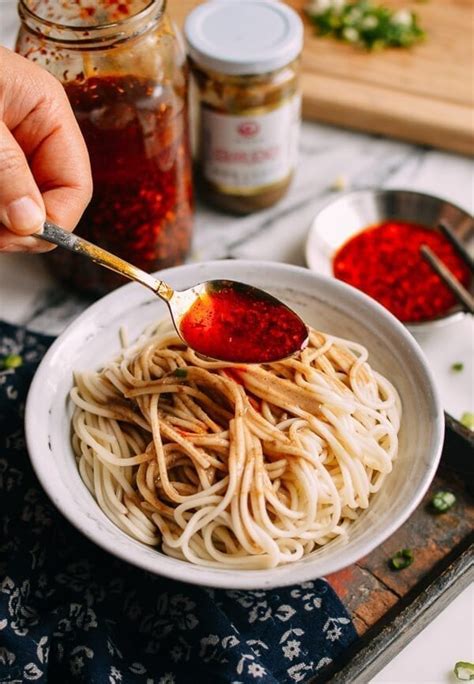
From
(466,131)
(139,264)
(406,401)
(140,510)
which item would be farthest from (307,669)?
(466,131)

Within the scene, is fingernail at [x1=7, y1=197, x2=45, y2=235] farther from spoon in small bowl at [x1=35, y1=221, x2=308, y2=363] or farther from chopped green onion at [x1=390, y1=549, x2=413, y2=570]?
chopped green onion at [x1=390, y1=549, x2=413, y2=570]

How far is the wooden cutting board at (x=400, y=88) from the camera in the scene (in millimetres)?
3268

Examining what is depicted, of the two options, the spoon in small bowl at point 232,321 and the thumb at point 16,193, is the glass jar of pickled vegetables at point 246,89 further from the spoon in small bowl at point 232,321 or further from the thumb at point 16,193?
the thumb at point 16,193

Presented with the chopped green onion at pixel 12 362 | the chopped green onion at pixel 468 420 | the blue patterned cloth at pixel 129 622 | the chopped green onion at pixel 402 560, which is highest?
the chopped green onion at pixel 468 420

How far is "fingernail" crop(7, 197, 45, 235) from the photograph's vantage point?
68.2 inches

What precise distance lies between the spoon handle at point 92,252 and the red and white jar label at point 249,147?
883 millimetres

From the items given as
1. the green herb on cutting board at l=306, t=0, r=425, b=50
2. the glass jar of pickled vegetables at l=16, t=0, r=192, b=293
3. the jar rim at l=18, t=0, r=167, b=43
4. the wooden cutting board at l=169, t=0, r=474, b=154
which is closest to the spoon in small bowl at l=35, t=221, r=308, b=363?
the glass jar of pickled vegetables at l=16, t=0, r=192, b=293

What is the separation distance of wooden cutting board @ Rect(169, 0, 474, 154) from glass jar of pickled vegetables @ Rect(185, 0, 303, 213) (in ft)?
1.78

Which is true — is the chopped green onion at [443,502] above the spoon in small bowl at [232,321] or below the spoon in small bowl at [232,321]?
below

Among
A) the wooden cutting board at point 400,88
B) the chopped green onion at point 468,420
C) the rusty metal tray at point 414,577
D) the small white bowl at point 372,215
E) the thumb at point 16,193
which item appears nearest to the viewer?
the thumb at point 16,193

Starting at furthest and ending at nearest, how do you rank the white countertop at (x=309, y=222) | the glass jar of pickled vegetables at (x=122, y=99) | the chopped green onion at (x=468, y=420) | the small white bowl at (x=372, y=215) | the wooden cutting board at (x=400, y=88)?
the wooden cutting board at (x=400, y=88) → the small white bowl at (x=372, y=215) → the white countertop at (x=309, y=222) → the chopped green onion at (x=468, y=420) → the glass jar of pickled vegetables at (x=122, y=99)

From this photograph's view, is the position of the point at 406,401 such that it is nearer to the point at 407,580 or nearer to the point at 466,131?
the point at 407,580

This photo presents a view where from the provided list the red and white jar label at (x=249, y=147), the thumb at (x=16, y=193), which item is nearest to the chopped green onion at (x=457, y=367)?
the red and white jar label at (x=249, y=147)

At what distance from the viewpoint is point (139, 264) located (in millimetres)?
2637
